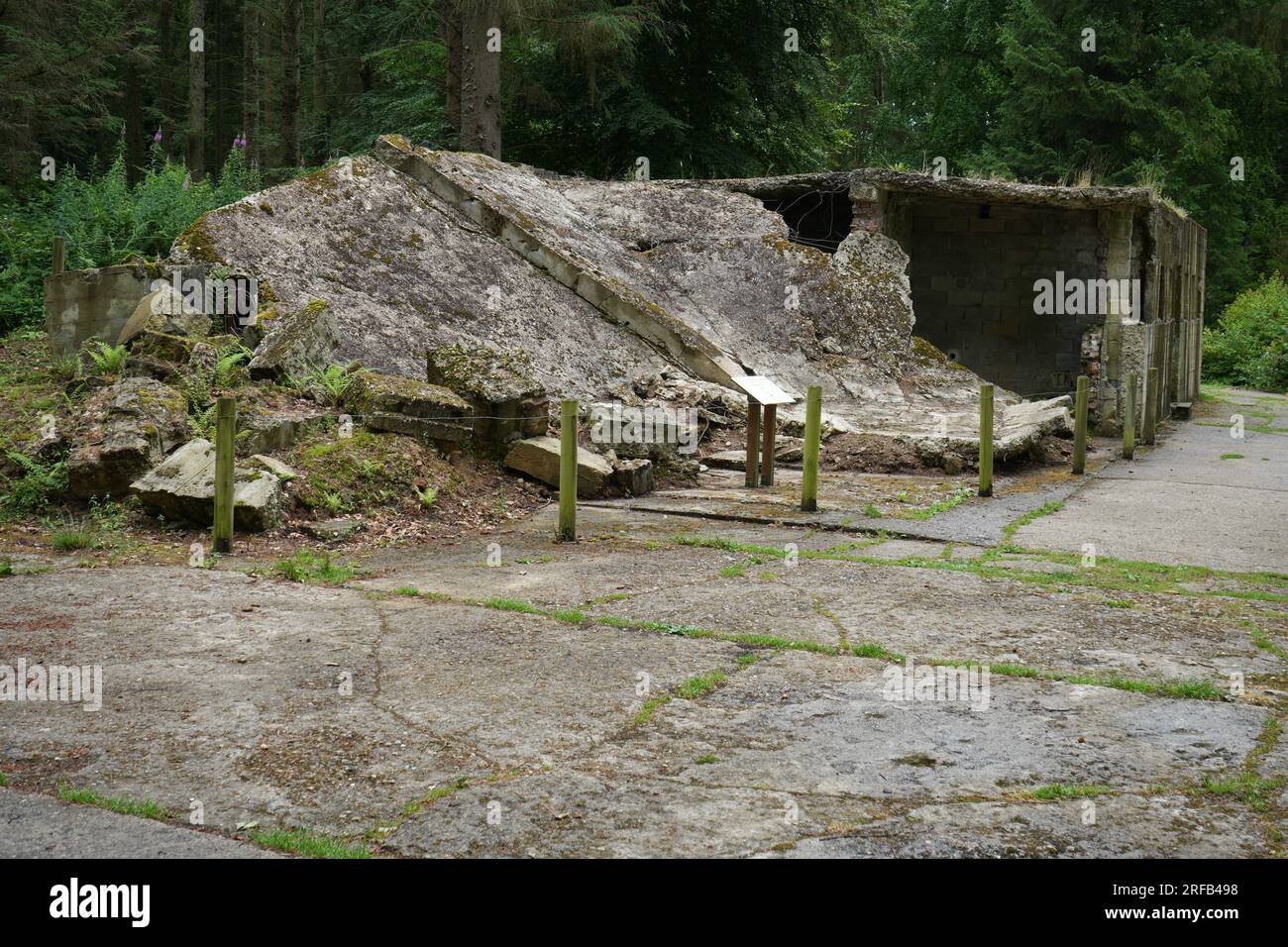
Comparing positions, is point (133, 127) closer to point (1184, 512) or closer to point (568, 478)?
point (568, 478)

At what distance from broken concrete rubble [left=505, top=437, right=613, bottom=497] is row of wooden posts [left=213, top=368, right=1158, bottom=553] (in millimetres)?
290

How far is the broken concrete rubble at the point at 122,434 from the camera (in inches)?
357

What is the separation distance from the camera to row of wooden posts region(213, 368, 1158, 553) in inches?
325

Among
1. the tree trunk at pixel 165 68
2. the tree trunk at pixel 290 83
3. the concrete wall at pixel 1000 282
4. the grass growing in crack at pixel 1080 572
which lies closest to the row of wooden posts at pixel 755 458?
the grass growing in crack at pixel 1080 572

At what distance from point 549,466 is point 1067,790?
7.17 m

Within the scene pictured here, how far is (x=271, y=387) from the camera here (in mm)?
10742

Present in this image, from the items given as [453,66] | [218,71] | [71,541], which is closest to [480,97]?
[453,66]

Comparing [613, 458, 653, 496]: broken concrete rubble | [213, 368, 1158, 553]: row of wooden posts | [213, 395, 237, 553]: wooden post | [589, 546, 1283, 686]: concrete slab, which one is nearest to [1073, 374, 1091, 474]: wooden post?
[213, 368, 1158, 553]: row of wooden posts

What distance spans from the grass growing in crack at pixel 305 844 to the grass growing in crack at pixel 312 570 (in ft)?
12.4

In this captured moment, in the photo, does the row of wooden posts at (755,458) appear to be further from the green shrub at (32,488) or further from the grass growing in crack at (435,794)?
the grass growing in crack at (435,794)

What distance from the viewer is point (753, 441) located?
11898mm

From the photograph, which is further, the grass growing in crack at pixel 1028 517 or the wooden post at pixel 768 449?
the wooden post at pixel 768 449

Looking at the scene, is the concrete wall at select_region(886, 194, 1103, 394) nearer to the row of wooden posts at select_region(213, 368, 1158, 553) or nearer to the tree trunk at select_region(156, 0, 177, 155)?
the row of wooden posts at select_region(213, 368, 1158, 553)

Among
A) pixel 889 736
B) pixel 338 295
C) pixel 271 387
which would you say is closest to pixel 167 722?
pixel 889 736
